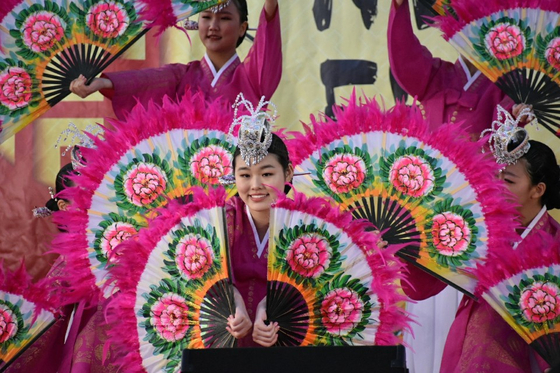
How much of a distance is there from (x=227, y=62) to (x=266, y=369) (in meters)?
2.38

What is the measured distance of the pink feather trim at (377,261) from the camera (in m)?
3.10

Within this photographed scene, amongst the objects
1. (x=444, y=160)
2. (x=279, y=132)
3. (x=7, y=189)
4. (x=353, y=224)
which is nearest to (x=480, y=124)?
(x=444, y=160)

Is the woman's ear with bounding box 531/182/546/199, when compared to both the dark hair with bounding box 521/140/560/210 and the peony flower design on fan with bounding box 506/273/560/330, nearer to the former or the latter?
the dark hair with bounding box 521/140/560/210

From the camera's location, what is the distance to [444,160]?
12.5 ft

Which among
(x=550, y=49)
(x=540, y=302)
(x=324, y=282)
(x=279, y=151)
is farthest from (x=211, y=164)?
(x=550, y=49)

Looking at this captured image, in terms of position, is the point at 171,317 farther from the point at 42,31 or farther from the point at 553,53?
the point at 553,53

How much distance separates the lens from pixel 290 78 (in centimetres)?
522

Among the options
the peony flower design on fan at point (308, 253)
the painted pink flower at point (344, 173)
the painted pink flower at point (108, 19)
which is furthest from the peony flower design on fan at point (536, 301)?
the painted pink flower at point (108, 19)

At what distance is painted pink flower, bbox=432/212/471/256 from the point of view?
3.71 meters

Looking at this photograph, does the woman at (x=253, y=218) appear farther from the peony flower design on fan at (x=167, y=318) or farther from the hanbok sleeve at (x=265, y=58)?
the hanbok sleeve at (x=265, y=58)

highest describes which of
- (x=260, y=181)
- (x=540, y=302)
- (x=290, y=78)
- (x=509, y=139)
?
(x=290, y=78)

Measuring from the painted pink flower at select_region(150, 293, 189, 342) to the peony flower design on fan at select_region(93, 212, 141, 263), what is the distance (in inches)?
24.6

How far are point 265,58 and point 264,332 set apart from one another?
1.77m

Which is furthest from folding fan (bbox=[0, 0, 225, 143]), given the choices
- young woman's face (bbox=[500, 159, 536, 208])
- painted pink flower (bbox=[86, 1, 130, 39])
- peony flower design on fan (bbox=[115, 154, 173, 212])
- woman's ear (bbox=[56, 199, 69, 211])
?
young woman's face (bbox=[500, 159, 536, 208])
